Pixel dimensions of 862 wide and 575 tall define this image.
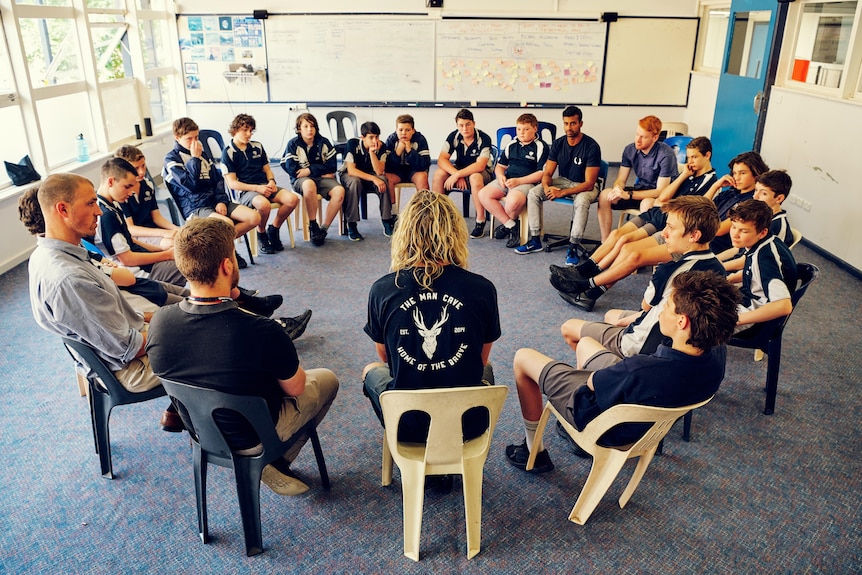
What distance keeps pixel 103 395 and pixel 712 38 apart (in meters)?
7.62

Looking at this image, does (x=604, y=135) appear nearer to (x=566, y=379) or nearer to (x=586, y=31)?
(x=586, y=31)

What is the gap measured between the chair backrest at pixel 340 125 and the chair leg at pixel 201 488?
527 centimetres

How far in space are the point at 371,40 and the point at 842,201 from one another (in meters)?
5.34

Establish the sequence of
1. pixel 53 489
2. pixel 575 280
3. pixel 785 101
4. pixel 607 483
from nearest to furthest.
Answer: pixel 607 483 → pixel 53 489 → pixel 575 280 → pixel 785 101

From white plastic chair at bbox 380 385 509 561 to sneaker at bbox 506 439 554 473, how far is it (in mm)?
470

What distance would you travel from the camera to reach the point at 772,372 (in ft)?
9.69

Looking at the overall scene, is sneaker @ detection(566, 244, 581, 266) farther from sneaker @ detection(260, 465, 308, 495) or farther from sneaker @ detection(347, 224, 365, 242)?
sneaker @ detection(260, 465, 308, 495)

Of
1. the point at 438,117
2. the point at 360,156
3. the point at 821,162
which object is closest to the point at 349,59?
the point at 438,117

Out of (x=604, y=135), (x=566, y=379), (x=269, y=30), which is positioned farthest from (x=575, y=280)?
(x=269, y=30)

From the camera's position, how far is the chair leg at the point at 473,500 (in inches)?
82.7

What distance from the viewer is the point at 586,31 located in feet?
24.5

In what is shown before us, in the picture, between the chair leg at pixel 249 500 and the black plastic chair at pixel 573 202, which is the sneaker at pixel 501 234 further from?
the chair leg at pixel 249 500

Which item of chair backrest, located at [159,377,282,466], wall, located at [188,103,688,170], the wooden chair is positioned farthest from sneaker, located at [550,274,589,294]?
wall, located at [188,103,688,170]

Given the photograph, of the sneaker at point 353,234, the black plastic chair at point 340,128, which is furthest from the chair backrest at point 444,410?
the black plastic chair at point 340,128
